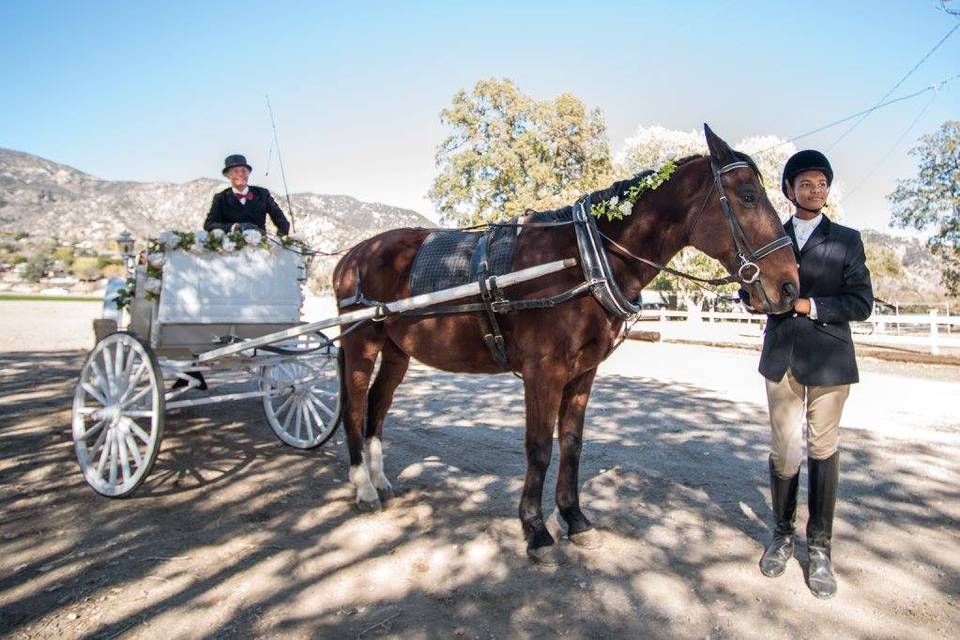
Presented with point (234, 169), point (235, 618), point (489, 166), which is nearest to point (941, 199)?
point (489, 166)

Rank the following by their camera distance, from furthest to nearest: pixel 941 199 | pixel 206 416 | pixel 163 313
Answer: pixel 941 199 → pixel 206 416 → pixel 163 313

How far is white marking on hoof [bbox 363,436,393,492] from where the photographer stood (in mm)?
4586

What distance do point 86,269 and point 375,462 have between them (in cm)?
9645

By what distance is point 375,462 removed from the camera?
4.66 meters

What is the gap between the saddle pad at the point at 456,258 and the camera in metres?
3.85

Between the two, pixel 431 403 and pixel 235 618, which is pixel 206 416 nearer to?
pixel 431 403

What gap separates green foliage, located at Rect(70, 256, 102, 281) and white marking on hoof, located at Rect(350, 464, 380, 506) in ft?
304

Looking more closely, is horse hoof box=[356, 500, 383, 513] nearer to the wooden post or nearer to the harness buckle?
the harness buckle

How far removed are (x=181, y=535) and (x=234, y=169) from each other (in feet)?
12.6

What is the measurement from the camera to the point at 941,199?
1097 inches

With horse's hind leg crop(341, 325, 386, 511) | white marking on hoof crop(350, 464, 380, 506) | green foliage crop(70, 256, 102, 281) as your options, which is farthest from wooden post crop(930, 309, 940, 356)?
green foliage crop(70, 256, 102, 281)

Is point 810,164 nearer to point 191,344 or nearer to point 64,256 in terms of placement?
point 191,344

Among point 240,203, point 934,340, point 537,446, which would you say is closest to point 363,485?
point 537,446

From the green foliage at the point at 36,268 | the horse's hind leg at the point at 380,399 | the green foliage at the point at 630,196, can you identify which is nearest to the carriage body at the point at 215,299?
the horse's hind leg at the point at 380,399
